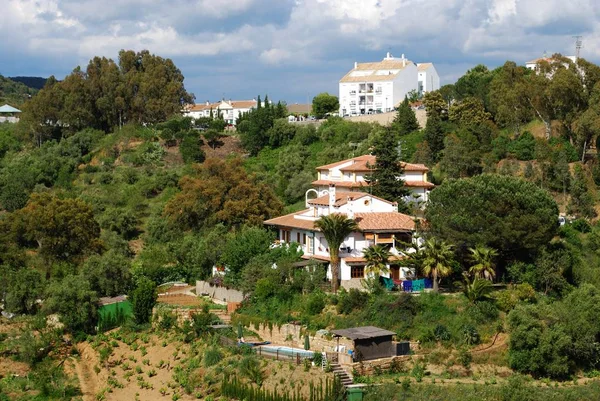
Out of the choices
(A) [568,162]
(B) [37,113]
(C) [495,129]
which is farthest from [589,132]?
(B) [37,113]

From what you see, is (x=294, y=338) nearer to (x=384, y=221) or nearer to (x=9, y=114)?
(x=384, y=221)

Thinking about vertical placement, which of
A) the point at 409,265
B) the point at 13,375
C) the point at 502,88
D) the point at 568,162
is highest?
the point at 502,88

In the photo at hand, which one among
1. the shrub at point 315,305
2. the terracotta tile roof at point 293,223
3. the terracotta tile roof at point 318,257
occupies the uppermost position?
the terracotta tile roof at point 293,223

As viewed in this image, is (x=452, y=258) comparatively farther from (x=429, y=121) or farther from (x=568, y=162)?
(x=429, y=121)

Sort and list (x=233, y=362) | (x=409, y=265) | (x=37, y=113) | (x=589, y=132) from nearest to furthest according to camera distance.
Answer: (x=233, y=362) < (x=409, y=265) < (x=589, y=132) < (x=37, y=113)

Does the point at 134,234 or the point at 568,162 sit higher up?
the point at 568,162

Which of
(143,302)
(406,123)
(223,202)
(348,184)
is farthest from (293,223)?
(406,123)

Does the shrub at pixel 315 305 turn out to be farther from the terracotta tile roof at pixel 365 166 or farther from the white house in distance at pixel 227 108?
the white house in distance at pixel 227 108

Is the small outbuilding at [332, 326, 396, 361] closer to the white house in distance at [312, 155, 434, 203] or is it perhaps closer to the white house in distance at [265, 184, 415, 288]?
the white house in distance at [265, 184, 415, 288]

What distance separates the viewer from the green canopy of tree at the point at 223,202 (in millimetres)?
46719

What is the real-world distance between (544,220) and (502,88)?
2102cm

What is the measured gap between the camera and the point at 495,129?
55.4 metres

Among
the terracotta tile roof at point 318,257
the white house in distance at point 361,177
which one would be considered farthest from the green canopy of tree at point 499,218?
the white house in distance at point 361,177

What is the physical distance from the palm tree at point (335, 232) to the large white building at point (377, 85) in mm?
38127
